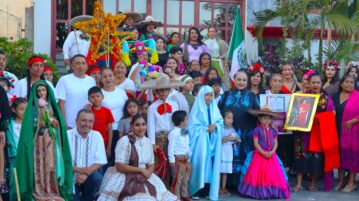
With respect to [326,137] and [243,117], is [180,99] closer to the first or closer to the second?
[243,117]

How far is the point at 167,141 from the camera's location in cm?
915

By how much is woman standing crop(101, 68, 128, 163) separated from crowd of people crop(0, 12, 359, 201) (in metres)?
0.01

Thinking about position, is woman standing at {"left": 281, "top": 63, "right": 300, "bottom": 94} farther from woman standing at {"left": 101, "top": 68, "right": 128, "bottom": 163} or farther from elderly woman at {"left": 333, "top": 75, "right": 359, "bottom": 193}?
woman standing at {"left": 101, "top": 68, "right": 128, "bottom": 163}

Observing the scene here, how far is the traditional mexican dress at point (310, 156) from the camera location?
391 inches

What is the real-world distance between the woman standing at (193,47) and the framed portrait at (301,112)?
8.89 feet

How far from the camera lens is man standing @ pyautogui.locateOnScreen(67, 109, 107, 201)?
8.17m

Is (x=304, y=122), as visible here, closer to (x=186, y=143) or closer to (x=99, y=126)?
(x=186, y=143)

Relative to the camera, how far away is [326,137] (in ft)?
32.2

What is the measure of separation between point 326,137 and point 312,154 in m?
0.34

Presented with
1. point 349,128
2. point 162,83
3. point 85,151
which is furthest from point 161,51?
point 85,151

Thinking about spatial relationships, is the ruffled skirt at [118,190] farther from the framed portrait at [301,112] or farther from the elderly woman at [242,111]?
the framed portrait at [301,112]

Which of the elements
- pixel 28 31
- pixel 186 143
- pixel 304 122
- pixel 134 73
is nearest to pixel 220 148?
pixel 186 143

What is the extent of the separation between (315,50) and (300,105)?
7.45 metres

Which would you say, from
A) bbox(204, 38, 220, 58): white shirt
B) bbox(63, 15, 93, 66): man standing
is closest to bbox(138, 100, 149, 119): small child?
bbox(63, 15, 93, 66): man standing
